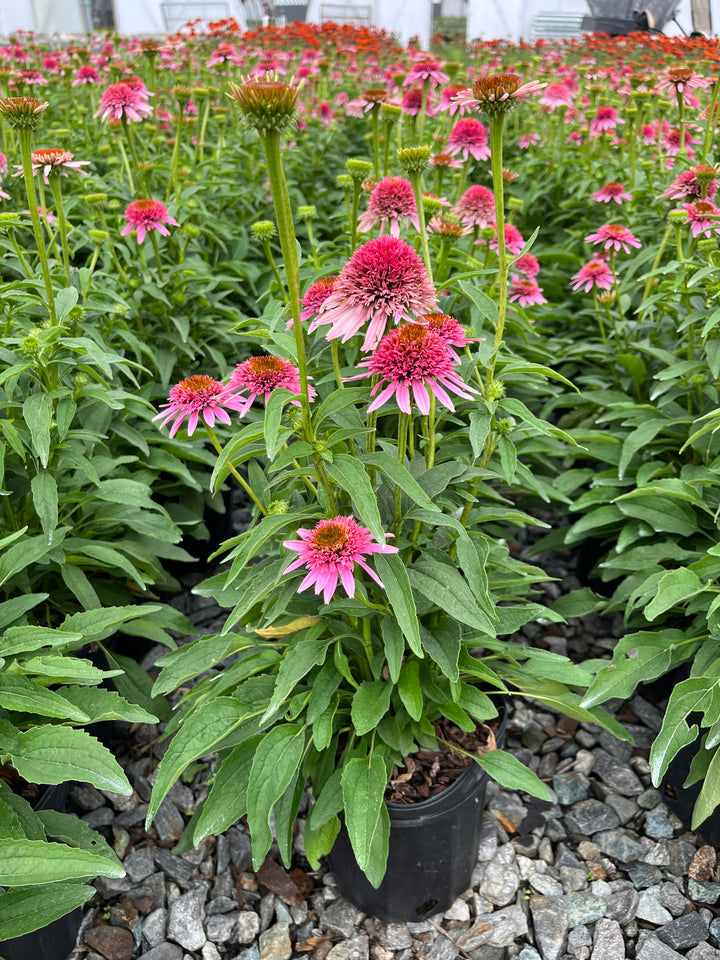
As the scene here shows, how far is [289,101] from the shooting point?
100 cm

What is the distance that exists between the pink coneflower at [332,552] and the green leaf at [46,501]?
0.67m

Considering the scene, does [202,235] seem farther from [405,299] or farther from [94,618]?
[405,299]

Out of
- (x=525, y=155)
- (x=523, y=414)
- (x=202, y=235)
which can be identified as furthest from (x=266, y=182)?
(x=523, y=414)

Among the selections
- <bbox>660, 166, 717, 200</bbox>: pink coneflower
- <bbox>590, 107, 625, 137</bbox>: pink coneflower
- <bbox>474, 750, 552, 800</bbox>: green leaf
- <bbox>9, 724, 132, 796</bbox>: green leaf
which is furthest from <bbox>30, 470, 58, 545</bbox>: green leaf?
<bbox>590, 107, 625, 137</bbox>: pink coneflower

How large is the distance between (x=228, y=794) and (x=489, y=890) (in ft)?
2.18

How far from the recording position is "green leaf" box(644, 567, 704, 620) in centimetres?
166

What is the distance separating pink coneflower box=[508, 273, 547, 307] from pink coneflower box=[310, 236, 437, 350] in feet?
3.46

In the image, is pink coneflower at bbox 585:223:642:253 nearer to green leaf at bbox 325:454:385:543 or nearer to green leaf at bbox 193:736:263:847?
green leaf at bbox 325:454:385:543

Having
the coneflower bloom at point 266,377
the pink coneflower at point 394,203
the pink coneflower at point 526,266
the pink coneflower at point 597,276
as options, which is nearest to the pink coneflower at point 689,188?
the pink coneflower at point 597,276

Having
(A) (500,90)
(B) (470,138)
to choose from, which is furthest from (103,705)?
(B) (470,138)

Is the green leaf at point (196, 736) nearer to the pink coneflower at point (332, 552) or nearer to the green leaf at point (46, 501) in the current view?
the pink coneflower at point (332, 552)

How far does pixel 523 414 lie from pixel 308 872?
3.76 feet

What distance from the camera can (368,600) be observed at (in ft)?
4.89

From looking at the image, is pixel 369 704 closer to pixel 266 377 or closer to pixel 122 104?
pixel 266 377
